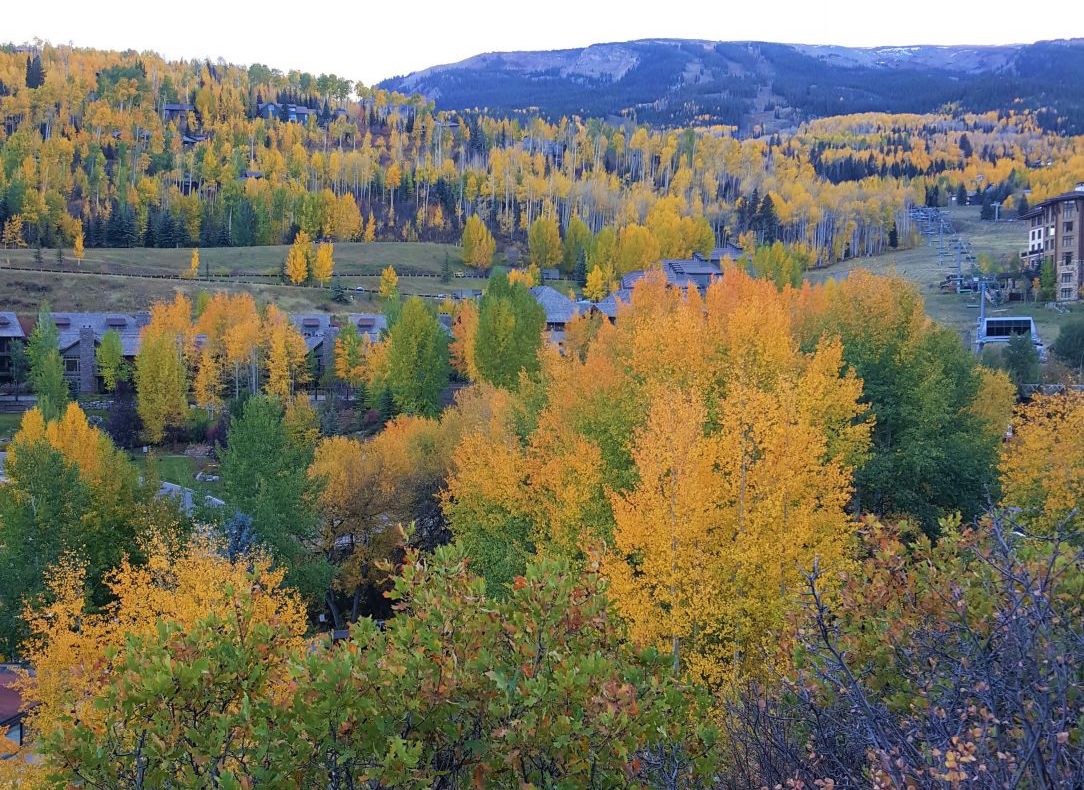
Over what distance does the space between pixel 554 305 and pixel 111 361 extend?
31654mm

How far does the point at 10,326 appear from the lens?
61281 millimetres

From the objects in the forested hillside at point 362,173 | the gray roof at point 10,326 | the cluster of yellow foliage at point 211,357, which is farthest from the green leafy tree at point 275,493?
the forested hillside at point 362,173

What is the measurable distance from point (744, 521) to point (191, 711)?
429 inches

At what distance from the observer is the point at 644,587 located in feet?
52.1

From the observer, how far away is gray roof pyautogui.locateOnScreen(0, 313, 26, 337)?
60.0 meters

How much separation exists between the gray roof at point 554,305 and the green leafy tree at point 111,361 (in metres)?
28.3

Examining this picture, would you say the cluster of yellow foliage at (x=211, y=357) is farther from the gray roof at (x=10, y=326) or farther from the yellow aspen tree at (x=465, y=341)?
the yellow aspen tree at (x=465, y=341)

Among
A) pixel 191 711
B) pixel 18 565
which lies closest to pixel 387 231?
pixel 18 565

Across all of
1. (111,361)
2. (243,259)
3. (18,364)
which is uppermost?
(243,259)

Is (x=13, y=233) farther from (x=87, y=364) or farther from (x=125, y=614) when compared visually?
(x=125, y=614)

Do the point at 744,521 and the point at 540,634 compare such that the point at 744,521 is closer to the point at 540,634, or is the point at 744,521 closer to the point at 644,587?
the point at 644,587

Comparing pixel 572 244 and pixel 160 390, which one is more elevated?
pixel 572 244

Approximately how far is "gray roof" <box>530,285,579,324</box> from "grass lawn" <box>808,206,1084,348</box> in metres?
20.7

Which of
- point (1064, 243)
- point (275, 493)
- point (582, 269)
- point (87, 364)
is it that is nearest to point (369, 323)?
point (87, 364)
